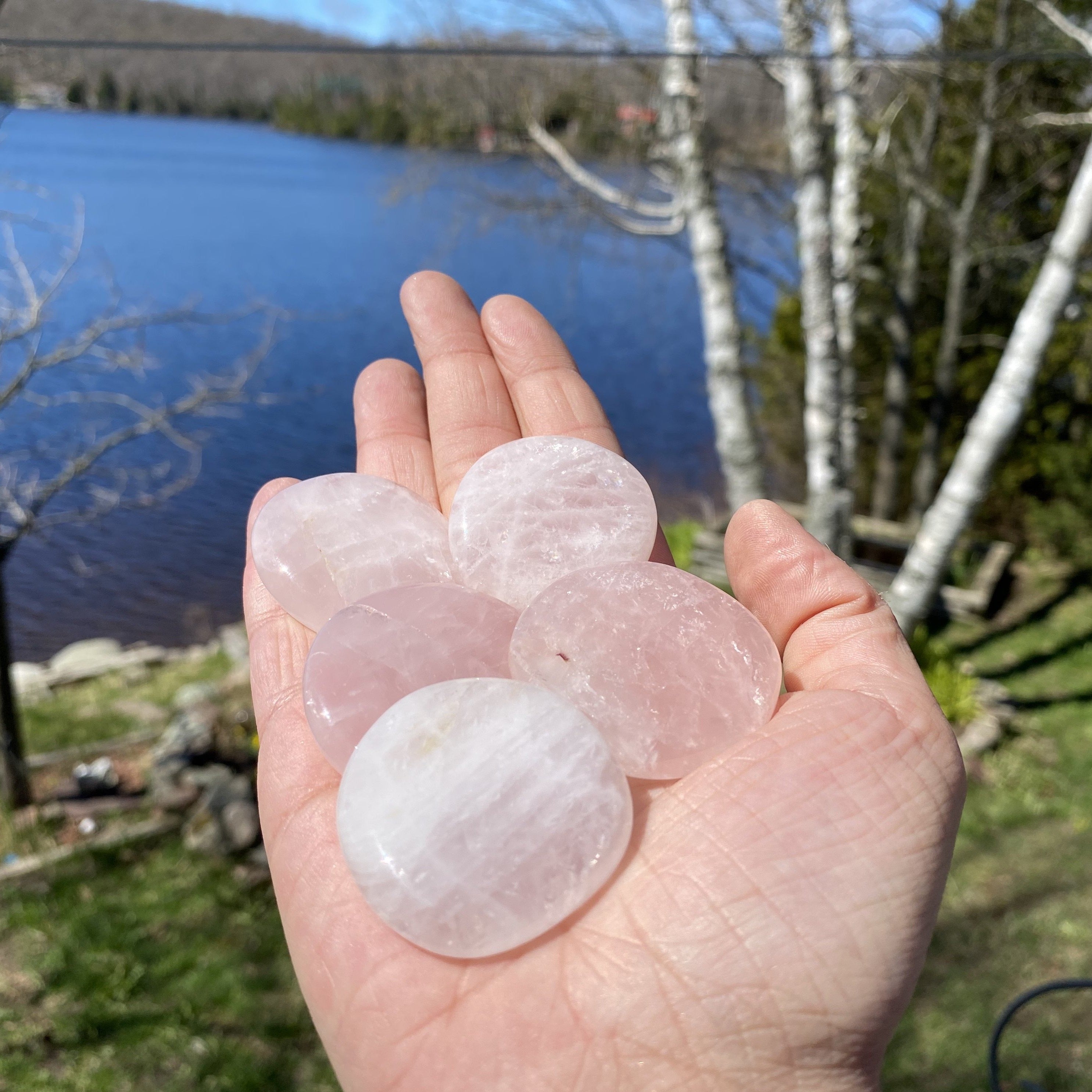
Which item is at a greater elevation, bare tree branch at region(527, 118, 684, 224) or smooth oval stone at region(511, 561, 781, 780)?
bare tree branch at region(527, 118, 684, 224)

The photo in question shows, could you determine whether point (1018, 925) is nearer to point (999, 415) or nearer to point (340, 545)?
point (999, 415)

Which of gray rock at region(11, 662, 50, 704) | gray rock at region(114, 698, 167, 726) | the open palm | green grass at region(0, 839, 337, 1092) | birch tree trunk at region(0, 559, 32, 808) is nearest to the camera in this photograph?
the open palm

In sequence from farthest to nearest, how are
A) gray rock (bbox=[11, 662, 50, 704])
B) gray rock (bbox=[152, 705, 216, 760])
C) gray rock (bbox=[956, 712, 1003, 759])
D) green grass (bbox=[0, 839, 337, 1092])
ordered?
gray rock (bbox=[11, 662, 50, 704]) → gray rock (bbox=[956, 712, 1003, 759]) → gray rock (bbox=[152, 705, 216, 760]) → green grass (bbox=[0, 839, 337, 1092])

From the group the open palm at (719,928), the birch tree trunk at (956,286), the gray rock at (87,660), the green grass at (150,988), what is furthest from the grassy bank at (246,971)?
the birch tree trunk at (956,286)

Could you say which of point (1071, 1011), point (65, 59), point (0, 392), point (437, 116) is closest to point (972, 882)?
point (1071, 1011)

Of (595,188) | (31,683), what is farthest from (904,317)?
(31,683)

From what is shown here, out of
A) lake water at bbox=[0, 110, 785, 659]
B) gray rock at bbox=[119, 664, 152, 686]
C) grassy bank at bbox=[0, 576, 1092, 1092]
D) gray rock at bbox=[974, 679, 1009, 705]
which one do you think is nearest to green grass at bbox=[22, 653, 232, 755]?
gray rock at bbox=[119, 664, 152, 686]

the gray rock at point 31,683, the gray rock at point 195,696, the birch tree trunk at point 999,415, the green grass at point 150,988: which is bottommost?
the gray rock at point 31,683

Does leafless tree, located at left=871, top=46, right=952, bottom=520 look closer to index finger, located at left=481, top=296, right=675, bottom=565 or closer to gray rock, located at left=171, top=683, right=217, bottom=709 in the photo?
index finger, located at left=481, top=296, right=675, bottom=565

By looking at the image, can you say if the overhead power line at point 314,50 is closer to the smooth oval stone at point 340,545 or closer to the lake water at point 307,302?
the lake water at point 307,302
